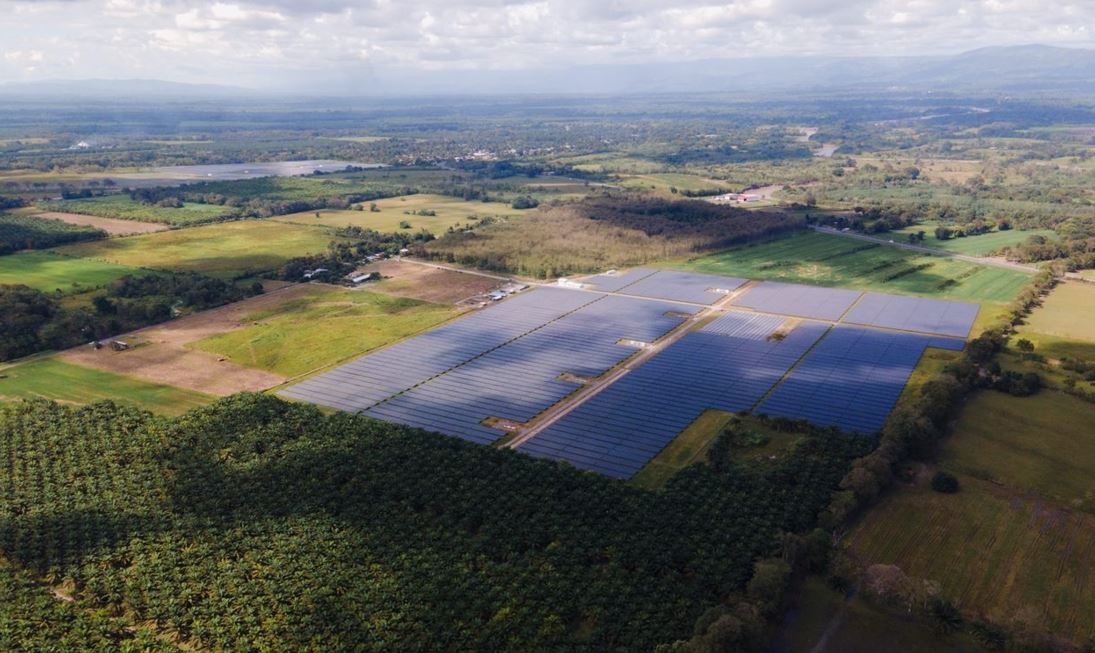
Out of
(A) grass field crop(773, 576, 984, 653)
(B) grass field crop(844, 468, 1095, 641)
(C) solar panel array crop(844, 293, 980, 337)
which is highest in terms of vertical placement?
(C) solar panel array crop(844, 293, 980, 337)

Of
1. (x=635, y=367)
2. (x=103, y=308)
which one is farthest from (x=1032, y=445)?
(x=103, y=308)

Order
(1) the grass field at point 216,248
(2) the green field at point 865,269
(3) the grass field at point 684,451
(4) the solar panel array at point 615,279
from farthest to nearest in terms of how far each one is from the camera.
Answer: (1) the grass field at point 216,248 < (4) the solar panel array at point 615,279 < (2) the green field at point 865,269 < (3) the grass field at point 684,451

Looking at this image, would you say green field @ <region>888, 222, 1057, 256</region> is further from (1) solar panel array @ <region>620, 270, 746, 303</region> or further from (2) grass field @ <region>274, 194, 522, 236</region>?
(2) grass field @ <region>274, 194, 522, 236</region>

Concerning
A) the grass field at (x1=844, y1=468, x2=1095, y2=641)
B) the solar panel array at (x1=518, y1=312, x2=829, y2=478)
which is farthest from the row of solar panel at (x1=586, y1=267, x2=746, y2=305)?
the grass field at (x1=844, y1=468, x2=1095, y2=641)

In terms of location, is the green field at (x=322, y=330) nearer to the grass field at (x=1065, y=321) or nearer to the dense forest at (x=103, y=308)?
the dense forest at (x=103, y=308)

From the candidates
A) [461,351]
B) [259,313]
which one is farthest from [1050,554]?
[259,313]

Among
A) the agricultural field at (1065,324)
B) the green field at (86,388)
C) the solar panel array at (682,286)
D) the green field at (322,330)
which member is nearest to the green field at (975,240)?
the agricultural field at (1065,324)
